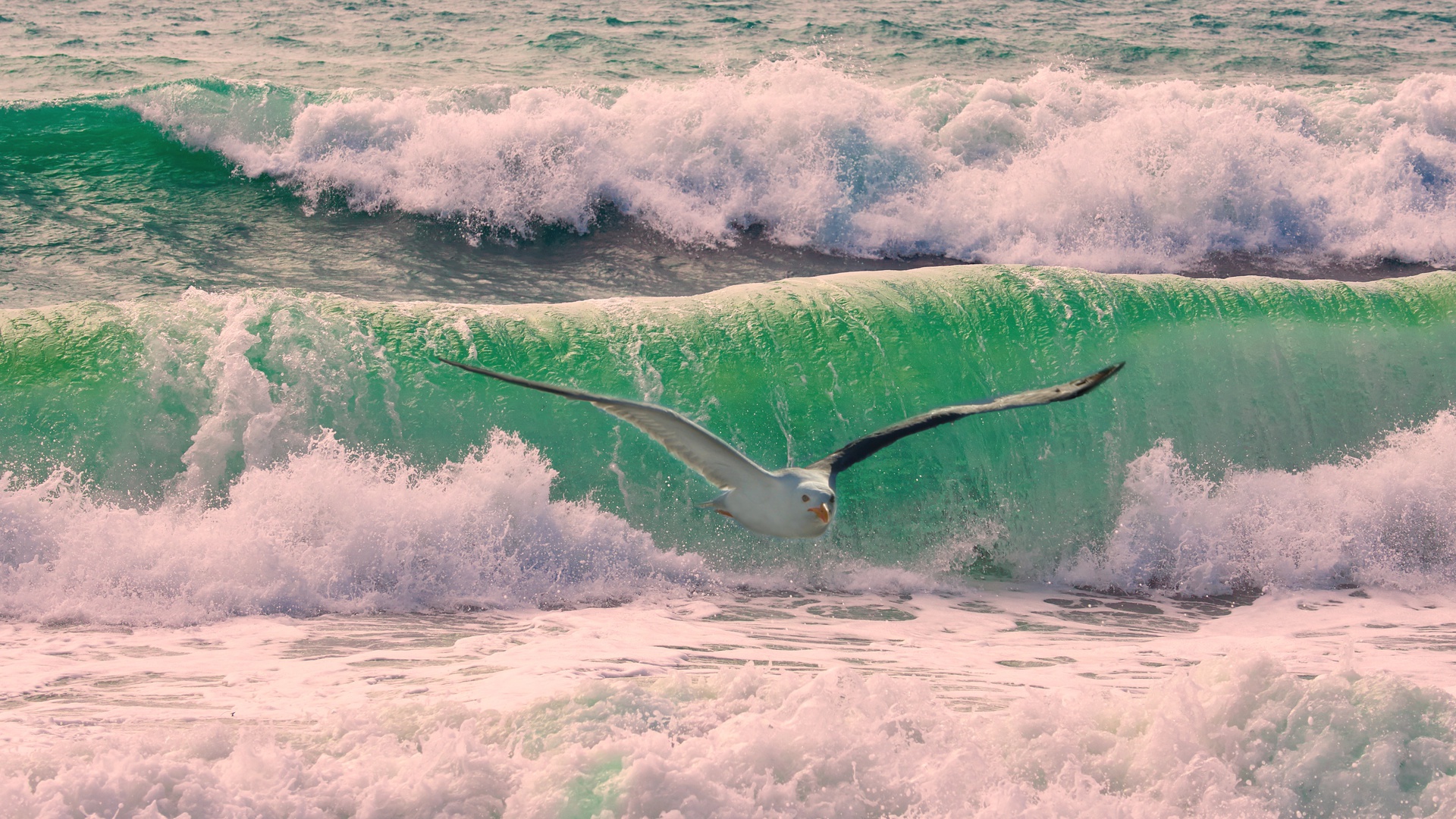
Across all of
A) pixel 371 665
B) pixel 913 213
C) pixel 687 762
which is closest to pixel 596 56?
pixel 913 213

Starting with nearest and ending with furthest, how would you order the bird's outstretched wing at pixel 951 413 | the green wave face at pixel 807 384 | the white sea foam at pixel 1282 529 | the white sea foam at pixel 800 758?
the white sea foam at pixel 800 758 → the bird's outstretched wing at pixel 951 413 → the green wave face at pixel 807 384 → the white sea foam at pixel 1282 529

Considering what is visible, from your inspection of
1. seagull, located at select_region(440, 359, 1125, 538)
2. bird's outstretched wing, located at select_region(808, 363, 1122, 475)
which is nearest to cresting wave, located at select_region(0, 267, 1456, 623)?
seagull, located at select_region(440, 359, 1125, 538)

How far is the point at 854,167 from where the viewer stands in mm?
13344

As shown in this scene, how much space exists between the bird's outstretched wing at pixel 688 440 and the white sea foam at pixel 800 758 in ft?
3.24

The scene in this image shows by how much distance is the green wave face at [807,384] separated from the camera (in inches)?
280

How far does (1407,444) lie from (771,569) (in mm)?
4771

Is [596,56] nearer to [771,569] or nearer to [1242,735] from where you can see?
[771,569]

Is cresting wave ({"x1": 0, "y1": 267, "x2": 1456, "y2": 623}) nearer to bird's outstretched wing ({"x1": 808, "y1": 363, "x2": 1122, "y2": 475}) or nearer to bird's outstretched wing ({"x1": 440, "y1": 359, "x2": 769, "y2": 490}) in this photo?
bird's outstretched wing ({"x1": 440, "y1": 359, "x2": 769, "y2": 490})

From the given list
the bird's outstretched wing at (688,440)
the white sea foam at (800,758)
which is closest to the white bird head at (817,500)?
the bird's outstretched wing at (688,440)

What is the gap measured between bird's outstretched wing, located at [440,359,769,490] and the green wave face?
2227 millimetres

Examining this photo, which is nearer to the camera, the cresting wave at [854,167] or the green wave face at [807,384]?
the green wave face at [807,384]

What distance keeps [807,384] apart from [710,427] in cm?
84

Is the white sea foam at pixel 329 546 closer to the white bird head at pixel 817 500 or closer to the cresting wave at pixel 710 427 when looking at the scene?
the cresting wave at pixel 710 427

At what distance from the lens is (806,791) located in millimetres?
3754
